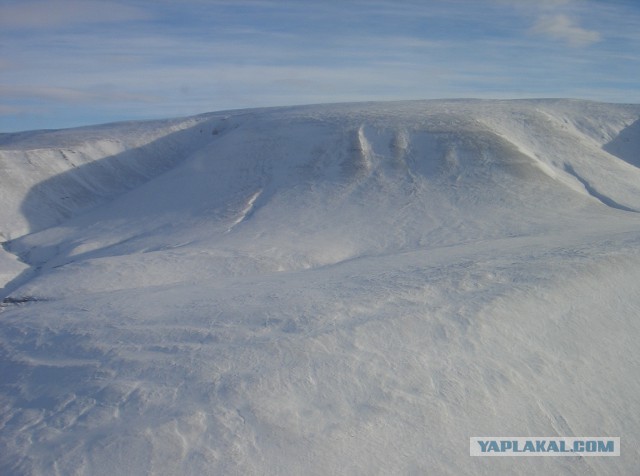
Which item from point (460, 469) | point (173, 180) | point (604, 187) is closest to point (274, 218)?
point (173, 180)

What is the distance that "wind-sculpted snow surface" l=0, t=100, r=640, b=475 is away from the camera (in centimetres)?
838

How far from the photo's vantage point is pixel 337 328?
10.8m

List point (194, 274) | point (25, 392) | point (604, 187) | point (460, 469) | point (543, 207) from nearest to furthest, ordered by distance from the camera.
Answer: point (460, 469) < point (25, 392) < point (194, 274) < point (543, 207) < point (604, 187)

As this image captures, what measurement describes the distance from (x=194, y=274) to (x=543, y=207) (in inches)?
483

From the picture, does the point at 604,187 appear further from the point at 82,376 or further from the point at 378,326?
the point at 82,376

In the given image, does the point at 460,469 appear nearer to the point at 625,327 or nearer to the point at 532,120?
the point at 625,327

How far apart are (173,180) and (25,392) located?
2093 centimetres

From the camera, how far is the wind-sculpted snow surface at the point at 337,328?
27.5ft

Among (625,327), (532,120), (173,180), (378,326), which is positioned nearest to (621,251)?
(625,327)

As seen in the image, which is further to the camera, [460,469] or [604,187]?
[604,187]

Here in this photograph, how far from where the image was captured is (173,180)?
2980 centimetres

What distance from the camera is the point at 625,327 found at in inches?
456

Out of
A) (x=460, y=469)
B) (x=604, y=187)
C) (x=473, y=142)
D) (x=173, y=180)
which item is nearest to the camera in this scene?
(x=460, y=469)

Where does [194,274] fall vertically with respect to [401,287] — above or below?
below
